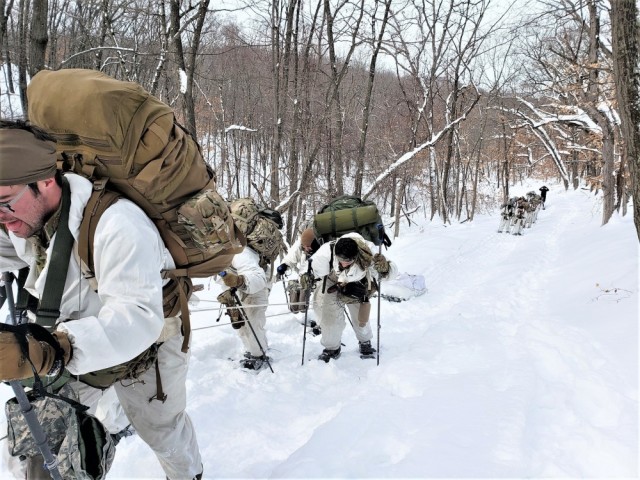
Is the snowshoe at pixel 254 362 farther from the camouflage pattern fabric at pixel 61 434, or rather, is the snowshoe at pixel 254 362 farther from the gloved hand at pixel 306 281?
the camouflage pattern fabric at pixel 61 434

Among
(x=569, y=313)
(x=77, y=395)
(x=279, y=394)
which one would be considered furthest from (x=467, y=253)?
(x=77, y=395)

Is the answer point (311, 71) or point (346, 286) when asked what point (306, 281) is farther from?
point (311, 71)

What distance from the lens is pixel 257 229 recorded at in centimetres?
516

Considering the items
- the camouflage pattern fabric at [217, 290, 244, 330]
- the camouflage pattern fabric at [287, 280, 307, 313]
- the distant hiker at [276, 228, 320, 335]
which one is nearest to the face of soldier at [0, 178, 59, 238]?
the camouflage pattern fabric at [217, 290, 244, 330]

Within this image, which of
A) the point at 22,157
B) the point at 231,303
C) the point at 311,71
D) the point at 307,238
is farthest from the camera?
the point at 311,71

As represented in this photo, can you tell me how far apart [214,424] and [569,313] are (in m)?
5.56

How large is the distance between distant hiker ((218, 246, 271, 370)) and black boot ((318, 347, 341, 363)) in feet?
2.41

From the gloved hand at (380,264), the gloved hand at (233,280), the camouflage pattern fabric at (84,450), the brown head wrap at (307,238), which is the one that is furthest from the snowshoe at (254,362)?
the camouflage pattern fabric at (84,450)

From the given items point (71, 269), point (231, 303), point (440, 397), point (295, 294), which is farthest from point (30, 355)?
point (295, 294)

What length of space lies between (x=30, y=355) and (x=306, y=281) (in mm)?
4058

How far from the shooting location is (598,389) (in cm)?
367

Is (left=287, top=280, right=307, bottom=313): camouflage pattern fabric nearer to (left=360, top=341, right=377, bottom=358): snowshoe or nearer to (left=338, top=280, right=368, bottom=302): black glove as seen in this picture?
(left=338, top=280, right=368, bottom=302): black glove

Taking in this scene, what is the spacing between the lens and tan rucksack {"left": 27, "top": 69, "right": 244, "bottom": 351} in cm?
180

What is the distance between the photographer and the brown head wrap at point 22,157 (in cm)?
157
